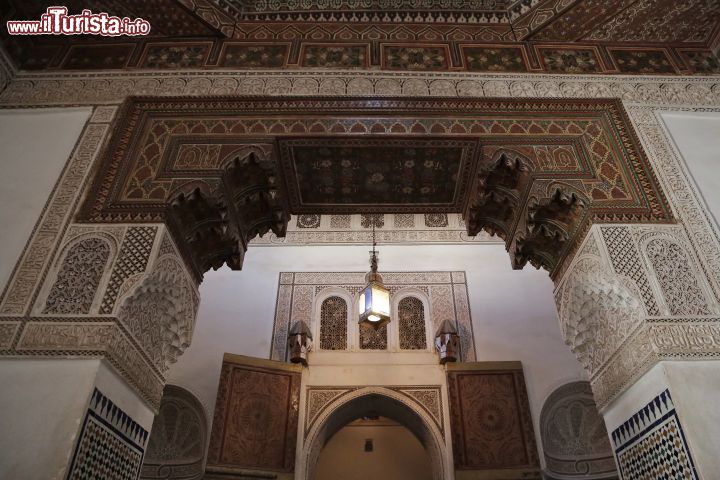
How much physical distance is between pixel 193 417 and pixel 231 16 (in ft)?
11.4

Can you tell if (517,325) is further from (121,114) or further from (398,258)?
(121,114)

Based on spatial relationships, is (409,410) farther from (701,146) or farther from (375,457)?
(701,146)

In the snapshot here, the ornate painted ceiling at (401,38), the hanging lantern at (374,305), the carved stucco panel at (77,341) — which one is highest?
the ornate painted ceiling at (401,38)

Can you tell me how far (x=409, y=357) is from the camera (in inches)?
208

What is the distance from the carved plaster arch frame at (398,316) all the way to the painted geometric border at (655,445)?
2.95 meters

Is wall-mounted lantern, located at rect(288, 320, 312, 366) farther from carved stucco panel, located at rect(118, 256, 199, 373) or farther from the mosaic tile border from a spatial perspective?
the mosaic tile border

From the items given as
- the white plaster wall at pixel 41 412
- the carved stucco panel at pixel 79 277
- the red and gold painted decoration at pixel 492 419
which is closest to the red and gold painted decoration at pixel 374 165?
the carved stucco panel at pixel 79 277

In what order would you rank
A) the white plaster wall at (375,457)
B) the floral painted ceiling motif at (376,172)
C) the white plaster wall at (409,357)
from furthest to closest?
1. the white plaster wall at (375,457)
2. the white plaster wall at (409,357)
3. the floral painted ceiling motif at (376,172)

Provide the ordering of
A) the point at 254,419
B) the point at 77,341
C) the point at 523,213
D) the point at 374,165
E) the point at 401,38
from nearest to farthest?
1. the point at 77,341
2. the point at 523,213
3. the point at 374,165
4. the point at 401,38
5. the point at 254,419

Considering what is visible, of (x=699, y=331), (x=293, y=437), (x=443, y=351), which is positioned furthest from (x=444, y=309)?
(x=699, y=331)

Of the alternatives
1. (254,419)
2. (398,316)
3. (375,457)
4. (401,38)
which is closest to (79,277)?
(401,38)

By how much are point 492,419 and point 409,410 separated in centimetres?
78

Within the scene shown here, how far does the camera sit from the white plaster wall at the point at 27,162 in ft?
8.20

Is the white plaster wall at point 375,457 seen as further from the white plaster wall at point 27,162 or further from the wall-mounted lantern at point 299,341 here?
the white plaster wall at point 27,162
